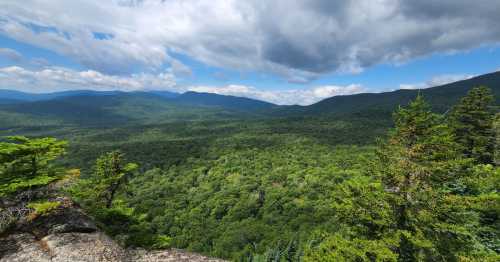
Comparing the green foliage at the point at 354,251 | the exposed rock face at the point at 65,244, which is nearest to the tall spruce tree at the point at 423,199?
the green foliage at the point at 354,251

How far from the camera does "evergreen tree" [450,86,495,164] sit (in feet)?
85.8

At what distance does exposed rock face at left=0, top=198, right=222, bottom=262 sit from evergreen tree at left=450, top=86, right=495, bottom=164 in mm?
28720

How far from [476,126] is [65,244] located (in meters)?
37.4

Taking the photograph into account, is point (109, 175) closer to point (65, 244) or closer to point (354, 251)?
point (65, 244)

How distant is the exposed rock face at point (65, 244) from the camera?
12.1 meters

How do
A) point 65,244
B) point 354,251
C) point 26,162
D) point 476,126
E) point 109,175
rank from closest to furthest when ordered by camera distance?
point 354,251
point 65,244
point 26,162
point 109,175
point 476,126

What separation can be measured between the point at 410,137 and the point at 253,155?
112 meters

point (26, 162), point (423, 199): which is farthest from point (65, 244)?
point (423, 199)

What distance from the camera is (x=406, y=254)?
12.1m

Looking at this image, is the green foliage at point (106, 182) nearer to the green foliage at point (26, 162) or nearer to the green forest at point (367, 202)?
the green forest at point (367, 202)

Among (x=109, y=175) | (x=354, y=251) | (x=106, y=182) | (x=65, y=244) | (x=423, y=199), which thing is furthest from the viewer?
(x=109, y=175)

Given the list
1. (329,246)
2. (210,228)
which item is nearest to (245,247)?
(210,228)

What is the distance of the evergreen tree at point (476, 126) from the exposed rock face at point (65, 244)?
1131 inches

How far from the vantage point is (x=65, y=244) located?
1300 cm
